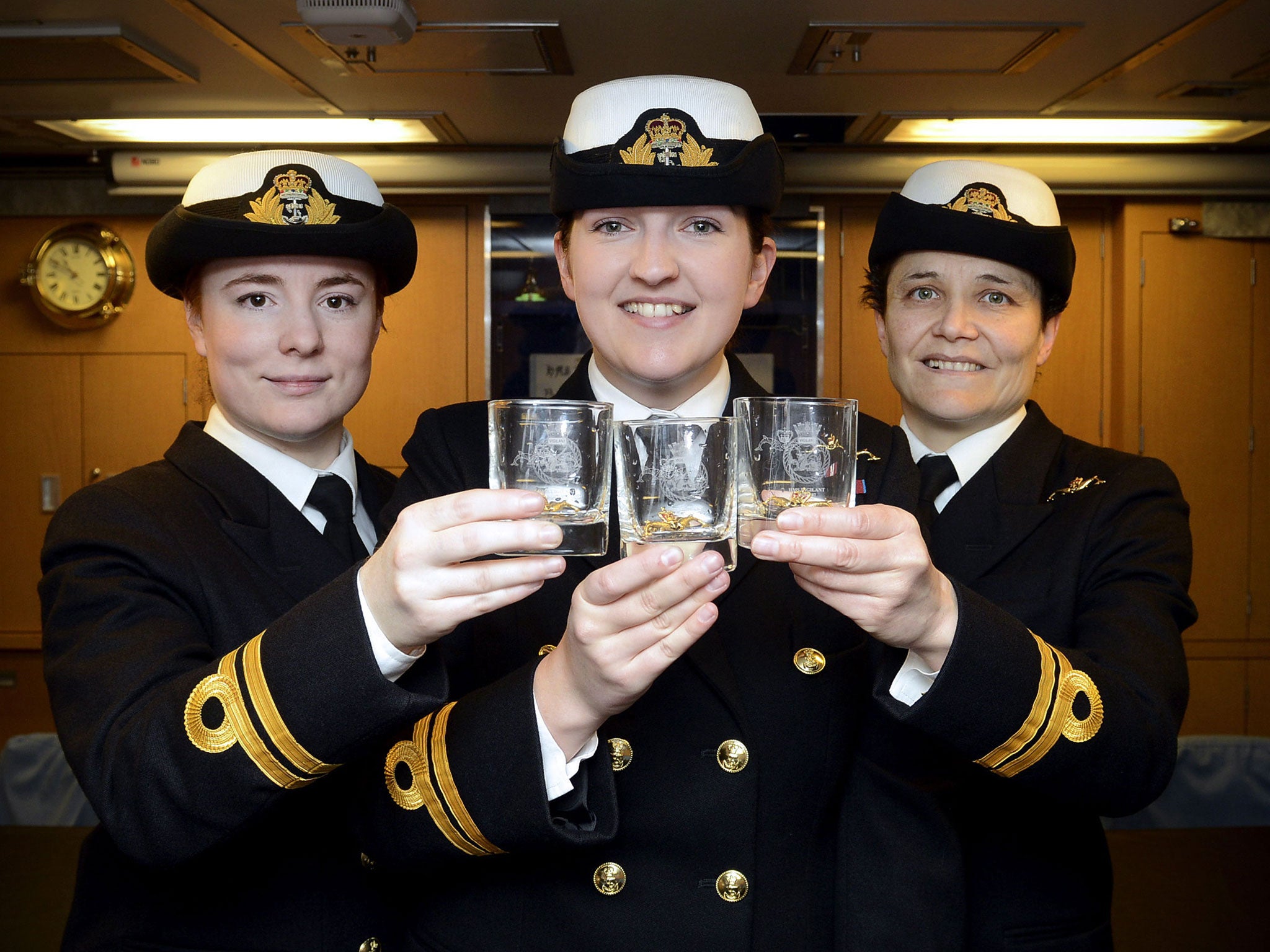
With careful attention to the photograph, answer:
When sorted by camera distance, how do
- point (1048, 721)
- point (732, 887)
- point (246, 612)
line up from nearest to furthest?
1. point (1048, 721)
2. point (732, 887)
3. point (246, 612)

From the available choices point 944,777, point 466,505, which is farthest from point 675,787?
point 466,505

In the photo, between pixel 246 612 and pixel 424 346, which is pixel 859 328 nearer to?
pixel 424 346

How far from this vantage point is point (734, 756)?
1.33 meters

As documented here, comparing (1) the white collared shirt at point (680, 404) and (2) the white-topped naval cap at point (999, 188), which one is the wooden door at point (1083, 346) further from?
(1) the white collared shirt at point (680, 404)

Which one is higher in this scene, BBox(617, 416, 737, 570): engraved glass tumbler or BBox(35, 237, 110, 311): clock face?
BBox(35, 237, 110, 311): clock face

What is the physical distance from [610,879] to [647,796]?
0.11 metres

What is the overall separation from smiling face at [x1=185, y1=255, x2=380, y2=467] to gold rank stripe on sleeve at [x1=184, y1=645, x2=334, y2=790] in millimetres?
680

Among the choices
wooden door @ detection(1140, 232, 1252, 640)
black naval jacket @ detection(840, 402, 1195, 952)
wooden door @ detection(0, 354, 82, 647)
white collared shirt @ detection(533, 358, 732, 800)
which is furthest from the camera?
wooden door @ detection(0, 354, 82, 647)

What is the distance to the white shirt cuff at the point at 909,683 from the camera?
118cm

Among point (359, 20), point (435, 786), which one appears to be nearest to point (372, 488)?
point (435, 786)

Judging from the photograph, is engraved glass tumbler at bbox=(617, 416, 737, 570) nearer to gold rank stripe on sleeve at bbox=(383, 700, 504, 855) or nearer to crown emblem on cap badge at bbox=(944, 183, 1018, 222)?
gold rank stripe on sleeve at bbox=(383, 700, 504, 855)

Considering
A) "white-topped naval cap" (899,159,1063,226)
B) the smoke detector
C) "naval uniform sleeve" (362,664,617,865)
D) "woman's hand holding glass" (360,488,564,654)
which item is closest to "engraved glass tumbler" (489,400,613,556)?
"woman's hand holding glass" (360,488,564,654)

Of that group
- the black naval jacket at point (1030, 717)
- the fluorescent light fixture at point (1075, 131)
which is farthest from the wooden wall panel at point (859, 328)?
the black naval jacket at point (1030, 717)

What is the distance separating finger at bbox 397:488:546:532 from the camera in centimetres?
97
